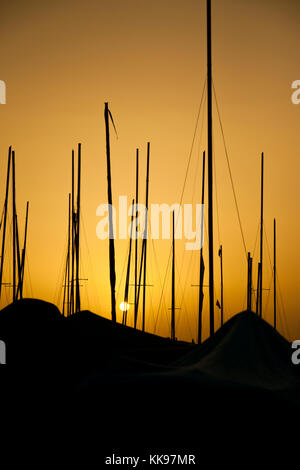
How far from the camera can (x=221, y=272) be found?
123ft

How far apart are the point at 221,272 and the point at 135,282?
7.61 meters

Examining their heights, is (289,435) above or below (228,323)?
below

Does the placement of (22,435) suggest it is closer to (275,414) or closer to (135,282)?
(275,414)

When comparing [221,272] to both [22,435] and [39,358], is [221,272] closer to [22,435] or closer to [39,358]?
[39,358]

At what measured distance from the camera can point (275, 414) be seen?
8.45m

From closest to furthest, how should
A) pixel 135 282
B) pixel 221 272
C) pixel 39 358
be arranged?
pixel 39 358 < pixel 135 282 < pixel 221 272

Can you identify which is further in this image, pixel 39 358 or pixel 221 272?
pixel 221 272

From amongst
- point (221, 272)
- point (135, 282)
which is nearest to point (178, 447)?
point (135, 282)

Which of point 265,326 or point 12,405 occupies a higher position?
point 265,326
